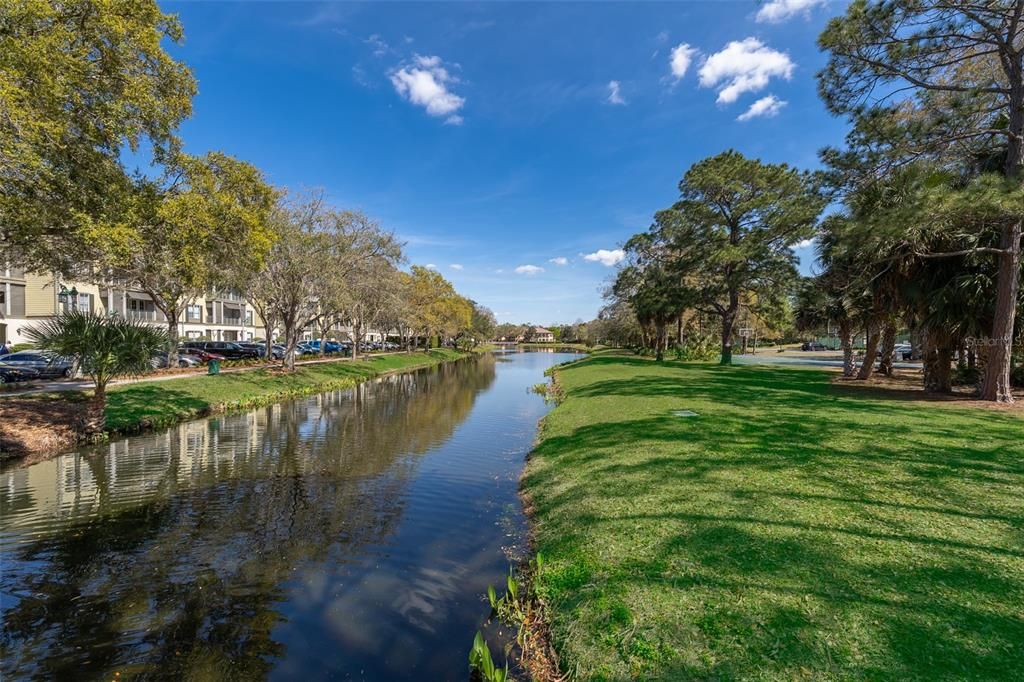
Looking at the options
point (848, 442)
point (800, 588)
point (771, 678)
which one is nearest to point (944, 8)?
point (848, 442)

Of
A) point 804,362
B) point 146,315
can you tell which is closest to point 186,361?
point 146,315

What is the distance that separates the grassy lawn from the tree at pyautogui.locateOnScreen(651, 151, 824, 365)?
19928 mm

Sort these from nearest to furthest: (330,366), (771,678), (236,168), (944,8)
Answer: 1. (771,678)
2. (944,8)
3. (236,168)
4. (330,366)

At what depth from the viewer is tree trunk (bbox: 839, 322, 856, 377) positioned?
22.0 metres

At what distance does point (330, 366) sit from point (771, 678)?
114 feet

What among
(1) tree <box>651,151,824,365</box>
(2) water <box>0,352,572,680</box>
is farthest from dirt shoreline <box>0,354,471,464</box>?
(1) tree <box>651,151,824,365</box>

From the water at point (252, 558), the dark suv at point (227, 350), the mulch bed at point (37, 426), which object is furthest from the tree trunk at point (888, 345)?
the dark suv at point (227, 350)

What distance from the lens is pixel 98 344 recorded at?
12016 mm

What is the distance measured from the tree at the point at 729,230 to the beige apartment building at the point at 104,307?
32.0 m

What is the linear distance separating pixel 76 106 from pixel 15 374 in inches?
625

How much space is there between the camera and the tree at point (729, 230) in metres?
27.5

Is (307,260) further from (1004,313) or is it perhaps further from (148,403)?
(1004,313)

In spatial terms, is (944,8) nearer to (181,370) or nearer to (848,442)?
(848,442)

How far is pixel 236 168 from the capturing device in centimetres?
1469
